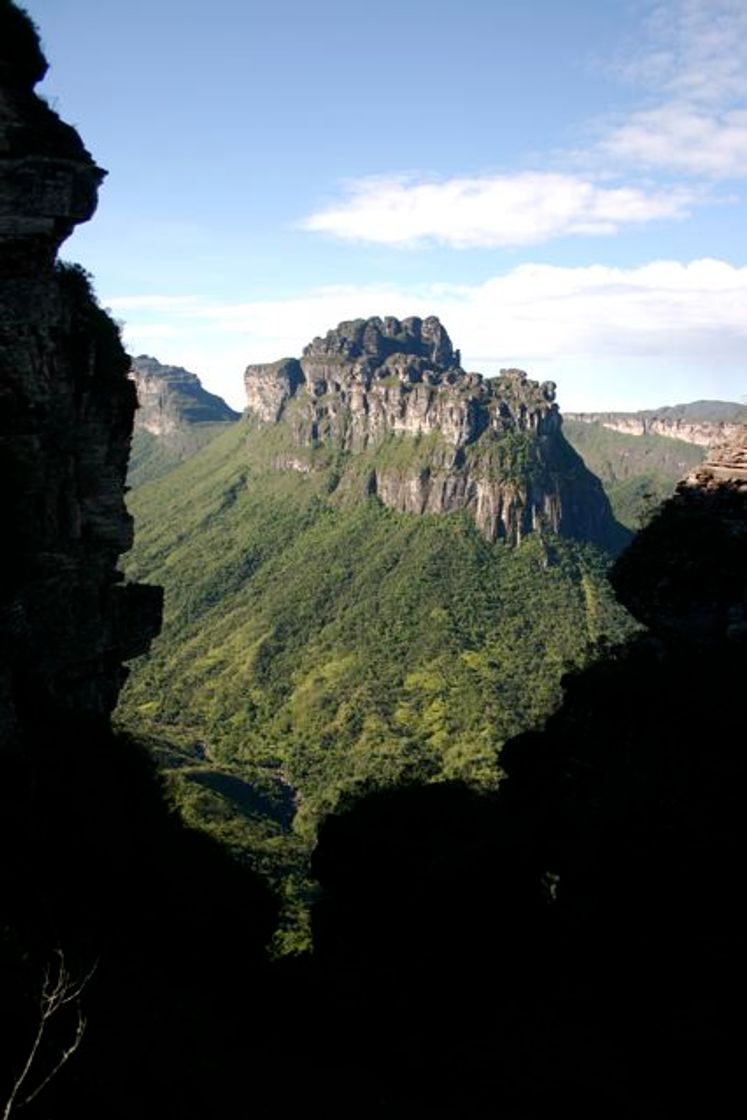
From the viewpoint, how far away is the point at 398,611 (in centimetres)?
15600

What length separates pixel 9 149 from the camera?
2242cm

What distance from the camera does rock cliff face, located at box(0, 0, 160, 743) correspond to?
23.1 meters

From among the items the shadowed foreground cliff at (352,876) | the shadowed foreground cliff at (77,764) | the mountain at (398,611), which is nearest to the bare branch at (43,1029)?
the shadowed foreground cliff at (77,764)

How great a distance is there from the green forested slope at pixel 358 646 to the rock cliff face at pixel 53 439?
217 ft

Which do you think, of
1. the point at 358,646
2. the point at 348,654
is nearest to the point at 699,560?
the point at 348,654

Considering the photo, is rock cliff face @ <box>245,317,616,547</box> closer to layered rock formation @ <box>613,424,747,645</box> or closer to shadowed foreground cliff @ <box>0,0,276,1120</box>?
layered rock formation @ <box>613,424,747,645</box>

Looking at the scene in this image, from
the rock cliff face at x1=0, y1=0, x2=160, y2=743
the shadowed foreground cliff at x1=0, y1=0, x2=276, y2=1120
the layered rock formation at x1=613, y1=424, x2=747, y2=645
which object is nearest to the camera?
the shadowed foreground cliff at x1=0, y1=0, x2=276, y2=1120

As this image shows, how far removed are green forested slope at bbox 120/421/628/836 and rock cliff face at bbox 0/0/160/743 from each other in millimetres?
66175

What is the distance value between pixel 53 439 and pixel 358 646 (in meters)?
124

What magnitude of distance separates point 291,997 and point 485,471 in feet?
490

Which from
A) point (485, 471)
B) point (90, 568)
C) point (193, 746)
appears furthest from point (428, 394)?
point (90, 568)

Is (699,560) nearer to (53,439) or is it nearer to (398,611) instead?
(53,439)

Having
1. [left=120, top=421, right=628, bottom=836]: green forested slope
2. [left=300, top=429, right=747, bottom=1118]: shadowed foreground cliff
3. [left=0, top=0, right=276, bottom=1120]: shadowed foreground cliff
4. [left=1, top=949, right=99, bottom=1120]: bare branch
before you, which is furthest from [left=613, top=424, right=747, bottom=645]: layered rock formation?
[left=120, top=421, right=628, bottom=836]: green forested slope

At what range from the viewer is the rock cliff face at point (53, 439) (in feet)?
75.9
